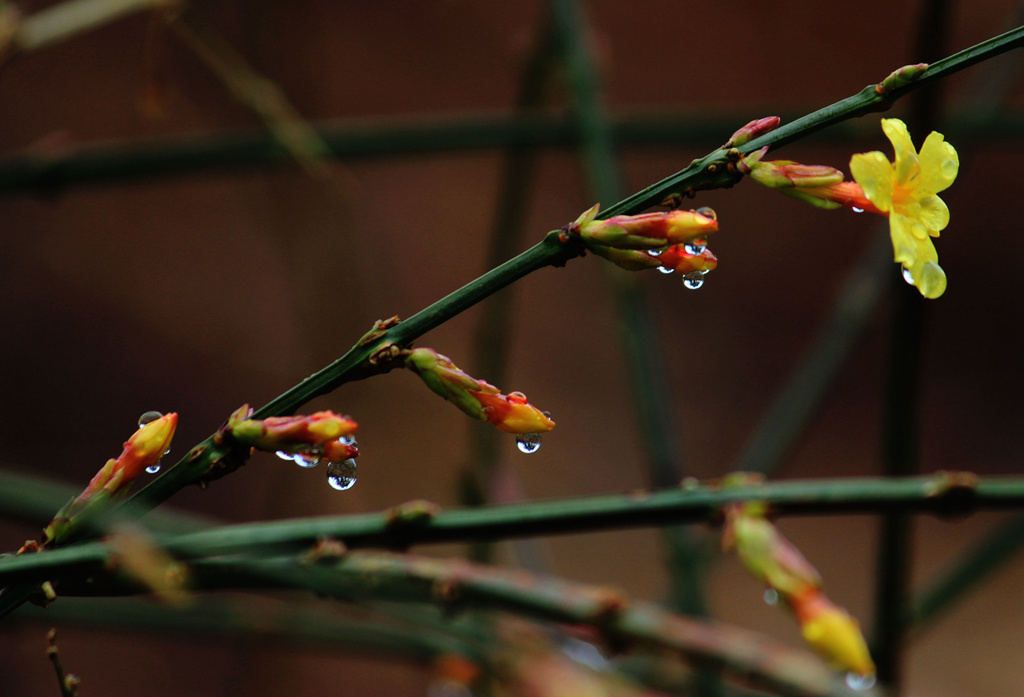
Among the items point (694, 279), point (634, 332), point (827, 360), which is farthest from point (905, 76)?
point (827, 360)

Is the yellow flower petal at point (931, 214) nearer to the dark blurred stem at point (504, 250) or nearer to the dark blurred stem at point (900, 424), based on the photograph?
the dark blurred stem at point (900, 424)

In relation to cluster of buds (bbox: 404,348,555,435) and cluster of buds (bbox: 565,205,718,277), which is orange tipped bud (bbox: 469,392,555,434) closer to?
A: cluster of buds (bbox: 404,348,555,435)

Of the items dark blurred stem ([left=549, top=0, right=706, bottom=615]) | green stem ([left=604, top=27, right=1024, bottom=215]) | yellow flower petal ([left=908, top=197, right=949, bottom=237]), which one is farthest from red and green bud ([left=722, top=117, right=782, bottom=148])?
dark blurred stem ([left=549, top=0, right=706, bottom=615])

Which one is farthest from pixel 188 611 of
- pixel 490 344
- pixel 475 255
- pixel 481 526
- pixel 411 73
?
pixel 411 73

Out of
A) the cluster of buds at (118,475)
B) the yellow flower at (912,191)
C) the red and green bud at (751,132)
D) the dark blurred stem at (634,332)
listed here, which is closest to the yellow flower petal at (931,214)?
the yellow flower at (912,191)

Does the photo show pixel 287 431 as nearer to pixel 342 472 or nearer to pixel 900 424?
pixel 342 472

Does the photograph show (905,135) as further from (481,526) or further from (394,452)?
(394,452)

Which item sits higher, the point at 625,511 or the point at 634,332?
the point at 634,332
